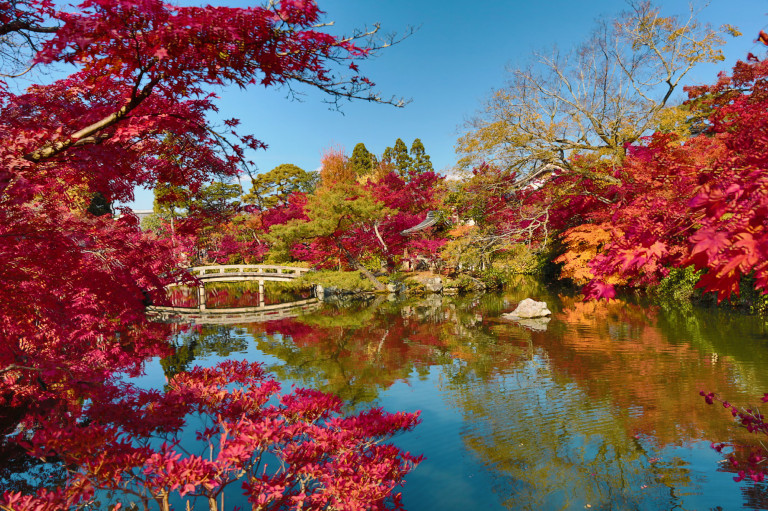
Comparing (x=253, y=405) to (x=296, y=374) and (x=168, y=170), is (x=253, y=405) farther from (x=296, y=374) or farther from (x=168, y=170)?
(x=296, y=374)

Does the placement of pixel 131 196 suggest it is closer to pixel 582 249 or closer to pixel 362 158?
pixel 582 249

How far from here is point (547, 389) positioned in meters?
6.06

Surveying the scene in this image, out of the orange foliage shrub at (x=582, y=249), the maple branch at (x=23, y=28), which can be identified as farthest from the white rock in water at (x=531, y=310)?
the maple branch at (x=23, y=28)

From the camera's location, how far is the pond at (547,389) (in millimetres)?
3773

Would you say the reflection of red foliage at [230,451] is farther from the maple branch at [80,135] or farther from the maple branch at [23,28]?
the maple branch at [23,28]

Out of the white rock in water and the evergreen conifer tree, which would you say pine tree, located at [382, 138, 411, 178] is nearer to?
the evergreen conifer tree

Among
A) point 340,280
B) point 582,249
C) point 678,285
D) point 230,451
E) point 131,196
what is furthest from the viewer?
point 340,280

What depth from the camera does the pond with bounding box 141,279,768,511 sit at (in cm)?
377

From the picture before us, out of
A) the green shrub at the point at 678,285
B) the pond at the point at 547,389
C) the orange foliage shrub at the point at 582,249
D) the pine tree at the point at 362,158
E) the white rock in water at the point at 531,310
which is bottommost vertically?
the pond at the point at 547,389

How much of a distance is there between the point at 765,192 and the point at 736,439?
4.31 m

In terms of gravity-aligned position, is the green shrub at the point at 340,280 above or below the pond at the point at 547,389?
above

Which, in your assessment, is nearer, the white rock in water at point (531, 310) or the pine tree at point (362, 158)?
the white rock in water at point (531, 310)

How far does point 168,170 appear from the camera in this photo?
13.3ft

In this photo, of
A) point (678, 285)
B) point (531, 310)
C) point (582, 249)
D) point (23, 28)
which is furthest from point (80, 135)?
point (678, 285)
